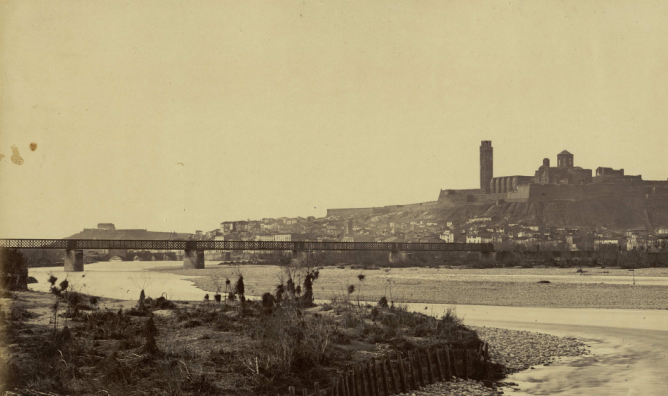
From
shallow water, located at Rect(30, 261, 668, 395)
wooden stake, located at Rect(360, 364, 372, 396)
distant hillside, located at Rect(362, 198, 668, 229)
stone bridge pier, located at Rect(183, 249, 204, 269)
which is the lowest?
shallow water, located at Rect(30, 261, 668, 395)

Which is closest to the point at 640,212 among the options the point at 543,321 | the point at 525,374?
the point at 543,321

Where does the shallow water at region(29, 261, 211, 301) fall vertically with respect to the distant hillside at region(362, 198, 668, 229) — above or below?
below

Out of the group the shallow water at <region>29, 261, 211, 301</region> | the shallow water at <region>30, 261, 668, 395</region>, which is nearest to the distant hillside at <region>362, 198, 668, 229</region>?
the shallow water at <region>29, 261, 211, 301</region>

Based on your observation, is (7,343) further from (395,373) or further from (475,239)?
(475,239)

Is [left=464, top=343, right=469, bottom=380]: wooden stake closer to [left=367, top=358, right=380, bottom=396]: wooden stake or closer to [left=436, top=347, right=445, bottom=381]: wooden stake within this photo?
[left=436, top=347, right=445, bottom=381]: wooden stake

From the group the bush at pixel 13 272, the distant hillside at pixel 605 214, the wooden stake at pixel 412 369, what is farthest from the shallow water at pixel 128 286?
the distant hillside at pixel 605 214

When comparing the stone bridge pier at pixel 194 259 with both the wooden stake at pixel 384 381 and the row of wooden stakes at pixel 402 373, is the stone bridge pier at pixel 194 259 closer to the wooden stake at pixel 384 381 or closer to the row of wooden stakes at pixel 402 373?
the row of wooden stakes at pixel 402 373
